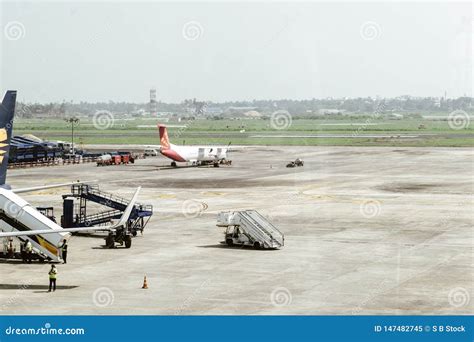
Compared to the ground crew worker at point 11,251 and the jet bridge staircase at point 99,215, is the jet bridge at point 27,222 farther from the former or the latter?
the jet bridge staircase at point 99,215

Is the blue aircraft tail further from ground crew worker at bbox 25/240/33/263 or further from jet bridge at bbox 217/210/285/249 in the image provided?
jet bridge at bbox 217/210/285/249

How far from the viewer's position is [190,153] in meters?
151

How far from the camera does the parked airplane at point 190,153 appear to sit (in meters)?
149

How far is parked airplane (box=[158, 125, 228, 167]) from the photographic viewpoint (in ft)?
489

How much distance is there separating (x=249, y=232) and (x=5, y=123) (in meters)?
20.9

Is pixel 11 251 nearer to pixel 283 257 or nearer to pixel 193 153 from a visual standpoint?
pixel 283 257

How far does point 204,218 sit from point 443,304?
39.5 m

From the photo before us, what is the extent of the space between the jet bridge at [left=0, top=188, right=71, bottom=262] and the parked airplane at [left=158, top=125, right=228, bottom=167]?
91.3 meters

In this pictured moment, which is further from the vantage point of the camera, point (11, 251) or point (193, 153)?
point (193, 153)

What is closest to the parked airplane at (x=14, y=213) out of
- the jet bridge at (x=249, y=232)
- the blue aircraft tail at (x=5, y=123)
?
the blue aircraft tail at (x=5, y=123)

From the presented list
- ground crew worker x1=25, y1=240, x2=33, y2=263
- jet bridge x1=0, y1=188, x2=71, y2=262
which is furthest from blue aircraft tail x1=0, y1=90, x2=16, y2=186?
ground crew worker x1=25, y1=240, x2=33, y2=263

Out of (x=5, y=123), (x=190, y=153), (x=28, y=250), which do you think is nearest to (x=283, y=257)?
(x=28, y=250)
